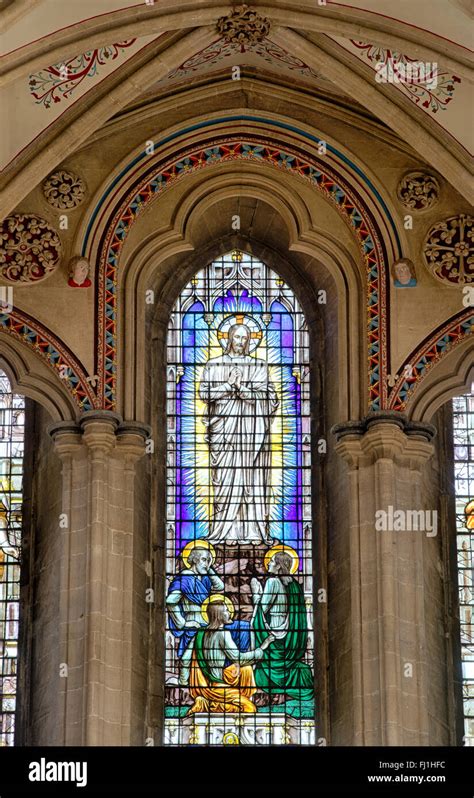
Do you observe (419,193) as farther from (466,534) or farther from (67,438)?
(67,438)

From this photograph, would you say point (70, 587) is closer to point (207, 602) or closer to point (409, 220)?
point (207, 602)

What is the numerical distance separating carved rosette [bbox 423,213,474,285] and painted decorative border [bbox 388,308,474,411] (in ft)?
1.43

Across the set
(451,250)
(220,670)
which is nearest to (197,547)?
(220,670)

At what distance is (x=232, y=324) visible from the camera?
29266 millimetres

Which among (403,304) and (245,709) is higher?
(403,304)

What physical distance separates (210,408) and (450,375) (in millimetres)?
2723

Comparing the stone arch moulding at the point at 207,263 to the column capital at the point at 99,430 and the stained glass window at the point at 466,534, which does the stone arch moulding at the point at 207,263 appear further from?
the stained glass window at the point at 466,534

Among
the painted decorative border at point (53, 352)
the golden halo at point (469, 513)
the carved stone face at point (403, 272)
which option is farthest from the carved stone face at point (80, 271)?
the golden halo at point (469, 513)

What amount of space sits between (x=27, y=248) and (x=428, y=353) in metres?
4.41

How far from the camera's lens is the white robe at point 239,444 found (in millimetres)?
28328

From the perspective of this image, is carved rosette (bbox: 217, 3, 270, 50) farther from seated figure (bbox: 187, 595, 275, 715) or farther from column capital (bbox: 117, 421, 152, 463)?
seated figure (bbox: 187, 595, 275, 715)

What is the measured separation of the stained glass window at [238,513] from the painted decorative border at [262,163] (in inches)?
49.6
